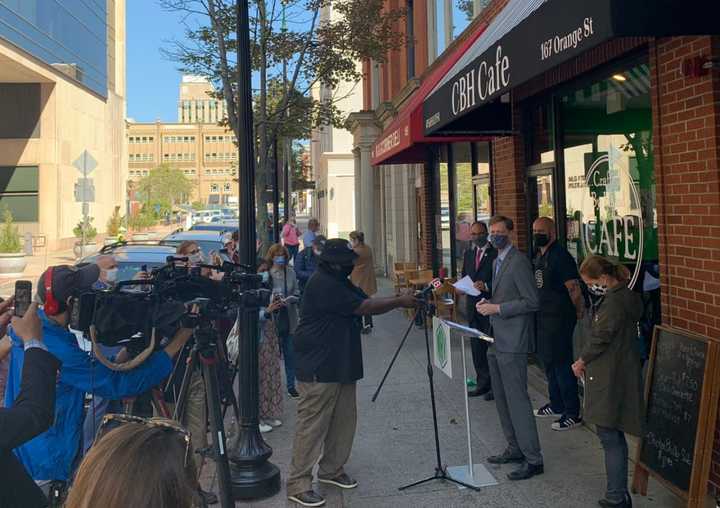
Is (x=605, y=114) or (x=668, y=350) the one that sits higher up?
(x=605, y=114)

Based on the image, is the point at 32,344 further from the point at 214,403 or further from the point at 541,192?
the point at 541,192

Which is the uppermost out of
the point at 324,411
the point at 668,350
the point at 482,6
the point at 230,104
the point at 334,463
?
the point at 482,6

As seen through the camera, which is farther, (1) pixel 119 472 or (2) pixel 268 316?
(2) pixel 268 316

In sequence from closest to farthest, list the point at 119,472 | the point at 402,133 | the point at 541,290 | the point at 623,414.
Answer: the point at 119,472 < the point at 623,414 < the point at 541,290 < the point at 402,133

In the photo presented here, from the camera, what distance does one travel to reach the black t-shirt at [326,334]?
15.5ft

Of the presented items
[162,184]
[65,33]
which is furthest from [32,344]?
[162,184]

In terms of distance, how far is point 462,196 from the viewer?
39.1 feet

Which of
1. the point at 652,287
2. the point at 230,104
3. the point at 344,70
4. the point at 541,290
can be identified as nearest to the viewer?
the point at 652,287

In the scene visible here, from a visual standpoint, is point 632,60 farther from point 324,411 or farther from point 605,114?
point 324,411

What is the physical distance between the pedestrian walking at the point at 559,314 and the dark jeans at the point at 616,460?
1.82m

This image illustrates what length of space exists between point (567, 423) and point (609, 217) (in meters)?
2.05

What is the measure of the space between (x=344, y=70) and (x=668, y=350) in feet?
35.5

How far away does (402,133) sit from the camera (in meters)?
10.2

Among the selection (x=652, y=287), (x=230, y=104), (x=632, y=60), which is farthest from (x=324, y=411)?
(x=230, y=104)
